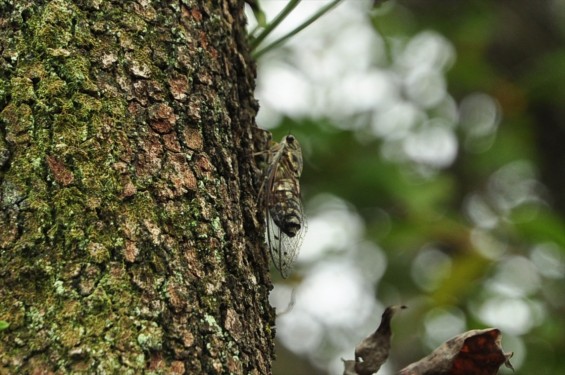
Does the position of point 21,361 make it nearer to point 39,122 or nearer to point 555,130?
point 39,122

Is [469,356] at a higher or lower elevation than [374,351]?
lower

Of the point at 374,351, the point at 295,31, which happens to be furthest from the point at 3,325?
the point at 295,31

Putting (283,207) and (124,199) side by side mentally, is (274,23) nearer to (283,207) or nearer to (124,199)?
(283,207)

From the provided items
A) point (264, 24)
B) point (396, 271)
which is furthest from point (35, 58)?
point (396, 271)

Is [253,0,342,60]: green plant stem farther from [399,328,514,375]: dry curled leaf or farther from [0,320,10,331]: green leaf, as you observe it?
[0,320,10,331]: green leaf

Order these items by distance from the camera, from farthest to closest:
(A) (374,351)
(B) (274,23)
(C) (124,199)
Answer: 1. (B) (274,23)
2. (A) (374,351)
3. (C) (124,199)

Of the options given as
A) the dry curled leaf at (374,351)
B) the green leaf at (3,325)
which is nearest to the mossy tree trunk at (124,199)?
the green leaf at (3,325)

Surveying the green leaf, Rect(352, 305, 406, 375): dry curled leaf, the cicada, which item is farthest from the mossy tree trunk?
the cicada
